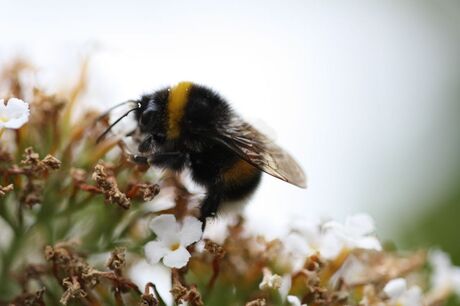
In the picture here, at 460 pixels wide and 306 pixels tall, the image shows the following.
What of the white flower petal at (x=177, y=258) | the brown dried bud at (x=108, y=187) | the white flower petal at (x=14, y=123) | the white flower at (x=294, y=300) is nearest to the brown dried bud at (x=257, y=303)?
the white flower at (x=294, y=300)

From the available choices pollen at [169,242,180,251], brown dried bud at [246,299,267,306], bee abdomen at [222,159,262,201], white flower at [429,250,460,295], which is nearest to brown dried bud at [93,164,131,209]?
pollen at [169,242,180,251]

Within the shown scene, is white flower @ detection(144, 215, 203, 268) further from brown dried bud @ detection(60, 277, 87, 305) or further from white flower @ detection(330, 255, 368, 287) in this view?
white flower @ detection(330, 255, 368, 287)

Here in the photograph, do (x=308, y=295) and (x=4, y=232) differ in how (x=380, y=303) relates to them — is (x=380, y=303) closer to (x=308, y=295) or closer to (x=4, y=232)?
(x=308, y=295)

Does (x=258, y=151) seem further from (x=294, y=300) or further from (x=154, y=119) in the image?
(x=294, y=300)

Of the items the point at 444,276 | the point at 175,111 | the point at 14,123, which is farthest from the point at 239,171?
the point at 444,276

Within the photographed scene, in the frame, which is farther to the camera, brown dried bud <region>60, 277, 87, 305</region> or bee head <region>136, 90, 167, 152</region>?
bee head <region>136, 90, 167, 152</region>

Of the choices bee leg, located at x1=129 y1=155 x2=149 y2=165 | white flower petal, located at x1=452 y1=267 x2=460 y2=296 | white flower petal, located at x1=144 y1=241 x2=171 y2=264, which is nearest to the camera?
white flower petal, located at x1=144 y1=241 x2=171 y2=264
